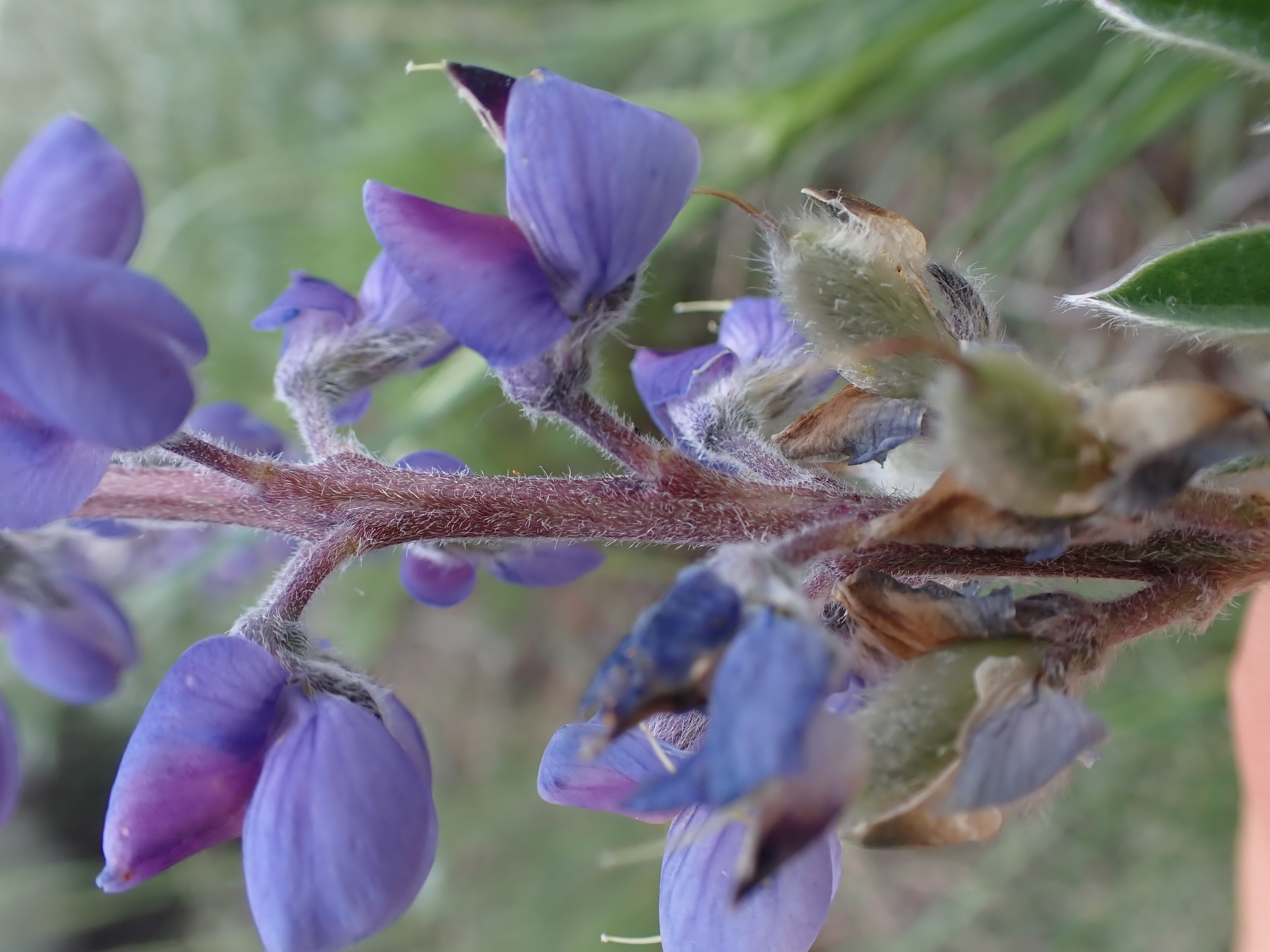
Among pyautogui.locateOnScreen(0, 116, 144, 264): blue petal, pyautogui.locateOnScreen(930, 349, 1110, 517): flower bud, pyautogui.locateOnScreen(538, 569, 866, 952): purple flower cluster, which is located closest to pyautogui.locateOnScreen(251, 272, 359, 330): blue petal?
pyautogui.locateOnScreen(0, 116, 144, 264): blue petal

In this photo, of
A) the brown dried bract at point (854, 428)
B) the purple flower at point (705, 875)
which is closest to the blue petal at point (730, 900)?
the purple flower at point (705, 875)

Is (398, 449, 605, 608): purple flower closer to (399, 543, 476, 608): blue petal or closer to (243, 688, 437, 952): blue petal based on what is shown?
(399, 543, 476, 608): blue petal

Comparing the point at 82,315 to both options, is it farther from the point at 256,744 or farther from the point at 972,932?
the point at 972,932

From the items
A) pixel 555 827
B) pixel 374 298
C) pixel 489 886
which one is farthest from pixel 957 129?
pixel 489 886

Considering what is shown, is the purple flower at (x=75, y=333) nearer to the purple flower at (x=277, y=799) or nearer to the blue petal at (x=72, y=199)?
the blue petal at (x=72, y=199)

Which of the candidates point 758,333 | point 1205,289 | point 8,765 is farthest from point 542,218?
point 8,765
